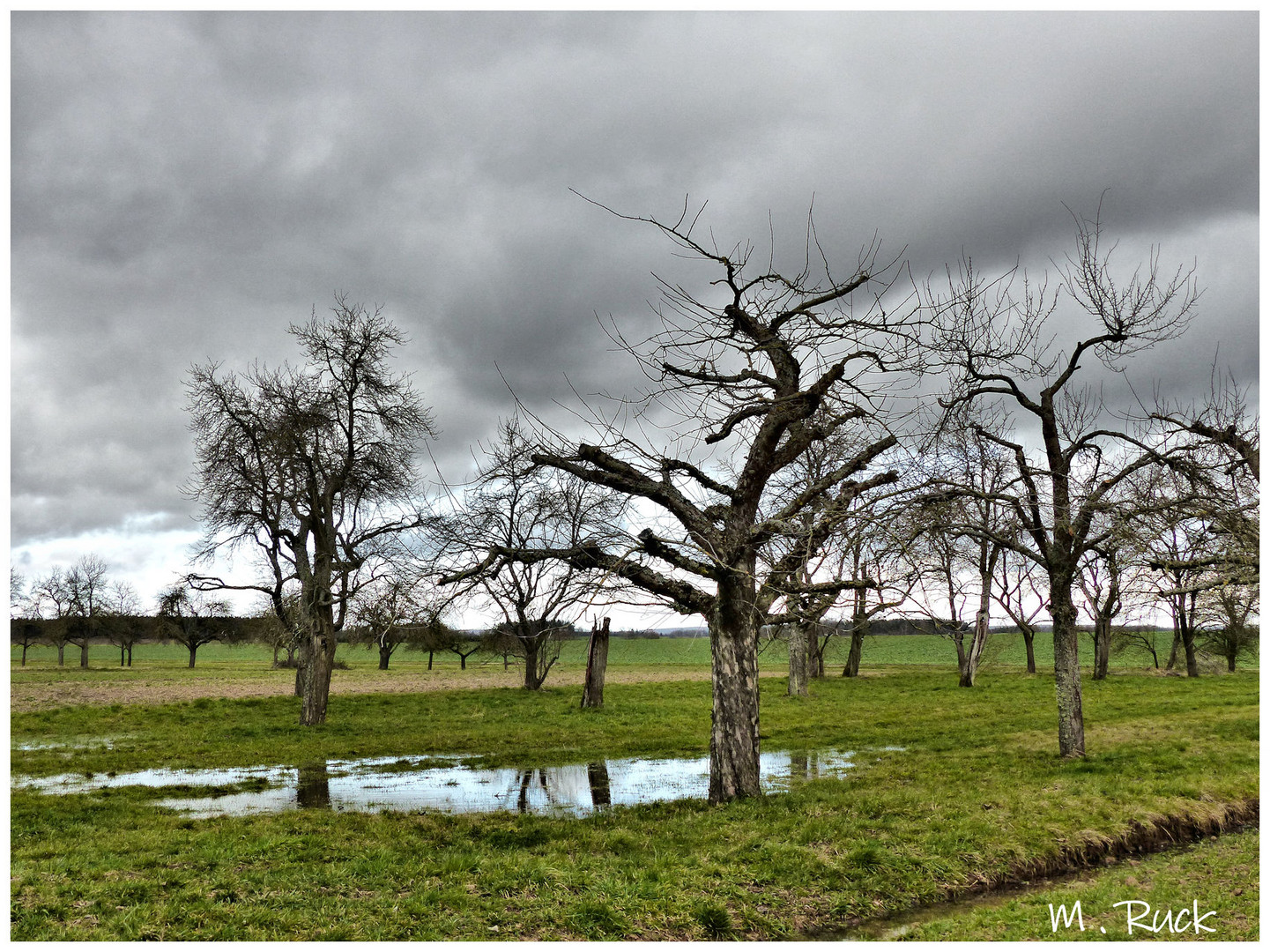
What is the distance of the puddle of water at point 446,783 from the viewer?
38.2 ft

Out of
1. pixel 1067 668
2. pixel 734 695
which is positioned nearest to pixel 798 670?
pixel 1067 668

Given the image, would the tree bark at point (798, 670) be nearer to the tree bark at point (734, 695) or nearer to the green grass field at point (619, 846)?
the green grass field at point (619, 846)

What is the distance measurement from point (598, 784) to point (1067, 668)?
26.7 ft

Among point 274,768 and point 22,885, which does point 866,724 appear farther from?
point 22,885

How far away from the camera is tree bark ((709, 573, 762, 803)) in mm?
10891

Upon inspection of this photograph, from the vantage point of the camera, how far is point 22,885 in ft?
24.0

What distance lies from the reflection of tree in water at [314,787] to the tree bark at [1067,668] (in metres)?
11.8

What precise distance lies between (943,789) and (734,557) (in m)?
4.61

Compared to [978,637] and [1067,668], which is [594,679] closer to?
[978,637]

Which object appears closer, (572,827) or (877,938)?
(877,938)

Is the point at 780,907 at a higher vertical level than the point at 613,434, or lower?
lower

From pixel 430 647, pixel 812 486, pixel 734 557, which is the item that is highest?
pixel 812 486

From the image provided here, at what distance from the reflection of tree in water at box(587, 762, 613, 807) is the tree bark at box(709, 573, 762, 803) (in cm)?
176

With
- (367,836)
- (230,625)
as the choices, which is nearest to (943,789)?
(367,836)
